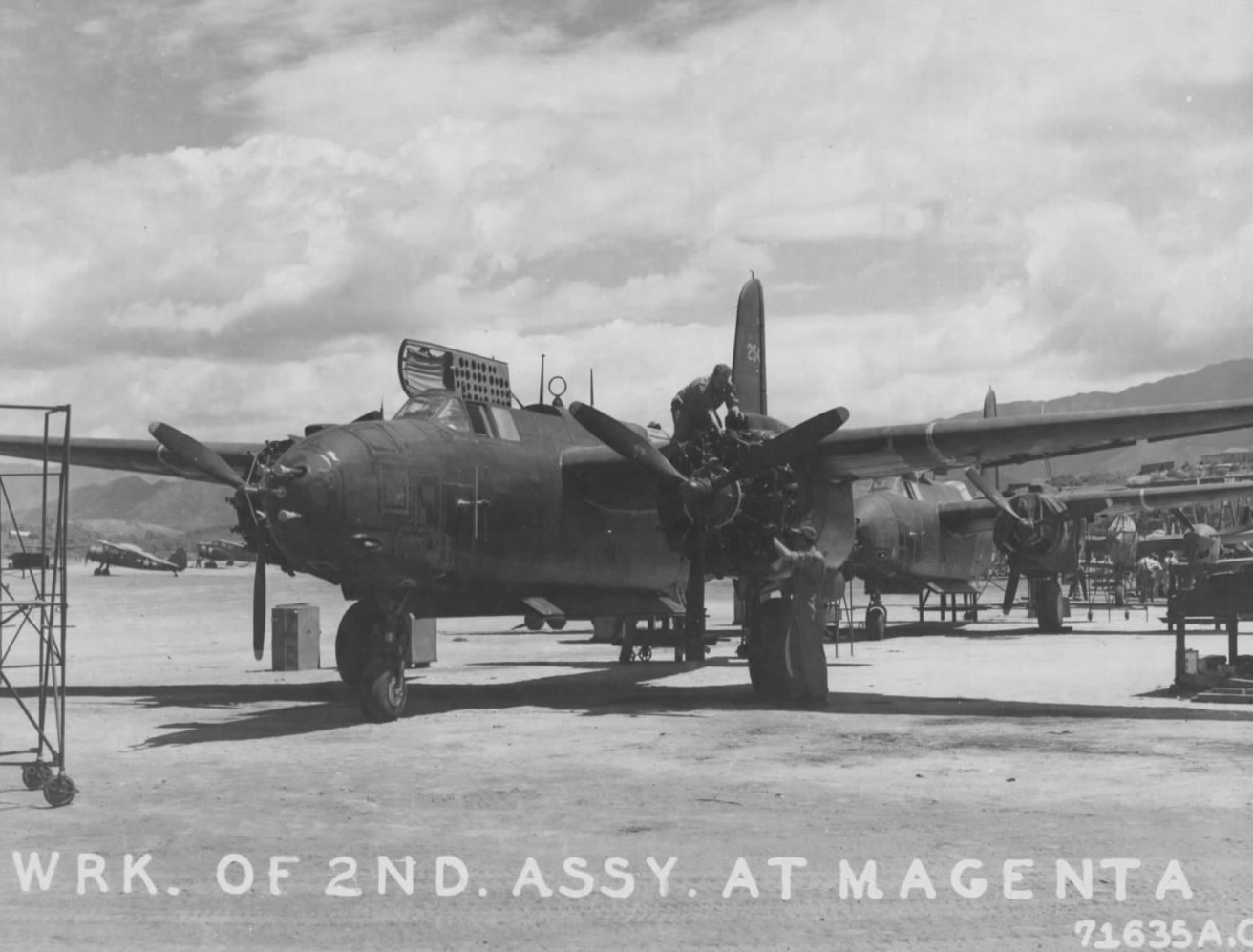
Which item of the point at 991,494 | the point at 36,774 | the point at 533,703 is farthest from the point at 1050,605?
the point at 36,774

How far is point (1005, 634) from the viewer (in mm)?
34438

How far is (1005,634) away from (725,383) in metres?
19.1

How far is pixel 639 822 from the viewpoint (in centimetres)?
995

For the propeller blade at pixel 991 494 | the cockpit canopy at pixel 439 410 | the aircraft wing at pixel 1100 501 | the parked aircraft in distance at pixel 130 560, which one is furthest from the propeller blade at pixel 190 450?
the parked aircraft in distance at pixel 130 560

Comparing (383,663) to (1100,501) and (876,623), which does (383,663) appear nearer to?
(876,623)

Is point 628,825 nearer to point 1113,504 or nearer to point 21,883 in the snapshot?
point 21,883

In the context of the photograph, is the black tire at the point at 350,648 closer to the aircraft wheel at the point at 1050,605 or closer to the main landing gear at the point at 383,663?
the main landing gear at the point at 383,663

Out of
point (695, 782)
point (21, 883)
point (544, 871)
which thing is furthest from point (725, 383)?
point (21, 883)

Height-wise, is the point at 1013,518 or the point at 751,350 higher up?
the point at 751,350

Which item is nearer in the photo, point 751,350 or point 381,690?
point 381,690

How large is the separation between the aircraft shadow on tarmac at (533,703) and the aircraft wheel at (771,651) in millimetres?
212

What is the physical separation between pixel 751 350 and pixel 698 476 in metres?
9.10

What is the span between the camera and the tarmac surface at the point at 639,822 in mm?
7293

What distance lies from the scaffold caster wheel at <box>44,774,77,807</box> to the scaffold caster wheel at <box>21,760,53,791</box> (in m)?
0.60
